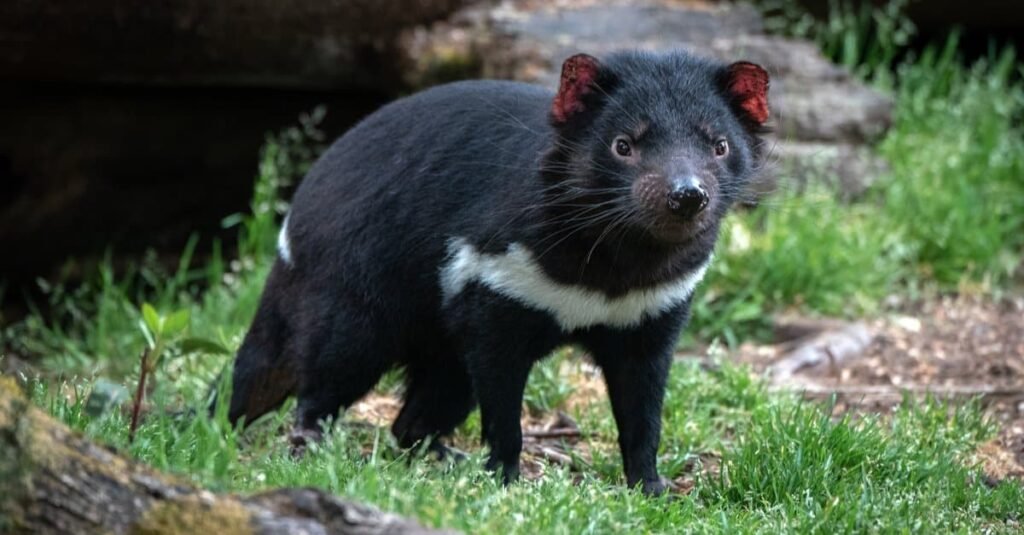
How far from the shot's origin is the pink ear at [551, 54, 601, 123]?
148 inches

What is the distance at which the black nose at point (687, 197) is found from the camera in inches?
138

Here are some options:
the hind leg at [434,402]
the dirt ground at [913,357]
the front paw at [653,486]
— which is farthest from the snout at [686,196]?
the dirt ground at [913,357]

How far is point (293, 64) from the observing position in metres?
7.32

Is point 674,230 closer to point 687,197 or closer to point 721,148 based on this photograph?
point 687,197

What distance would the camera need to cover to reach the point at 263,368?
466 cm

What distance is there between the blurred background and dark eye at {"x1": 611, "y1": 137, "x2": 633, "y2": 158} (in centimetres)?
216

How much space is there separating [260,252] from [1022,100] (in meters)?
4.39

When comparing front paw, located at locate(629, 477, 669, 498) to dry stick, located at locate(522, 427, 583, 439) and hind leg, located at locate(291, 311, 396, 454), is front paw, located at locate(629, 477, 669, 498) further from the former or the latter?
hind leg, located at locate(291, 311, 396, 454)

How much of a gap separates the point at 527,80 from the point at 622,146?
10.3 ft

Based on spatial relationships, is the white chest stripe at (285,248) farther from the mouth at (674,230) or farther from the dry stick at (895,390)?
the dry stick at (895,390)

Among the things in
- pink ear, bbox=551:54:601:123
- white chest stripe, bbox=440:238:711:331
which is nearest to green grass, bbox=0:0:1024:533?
white chest stripe, bbox=440:238:711:331

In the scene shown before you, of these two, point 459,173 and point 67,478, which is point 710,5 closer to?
point 459,173

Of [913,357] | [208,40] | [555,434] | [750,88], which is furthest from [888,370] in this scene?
[208,40]

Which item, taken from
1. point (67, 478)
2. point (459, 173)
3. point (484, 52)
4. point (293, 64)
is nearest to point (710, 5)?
point (484, 52)
